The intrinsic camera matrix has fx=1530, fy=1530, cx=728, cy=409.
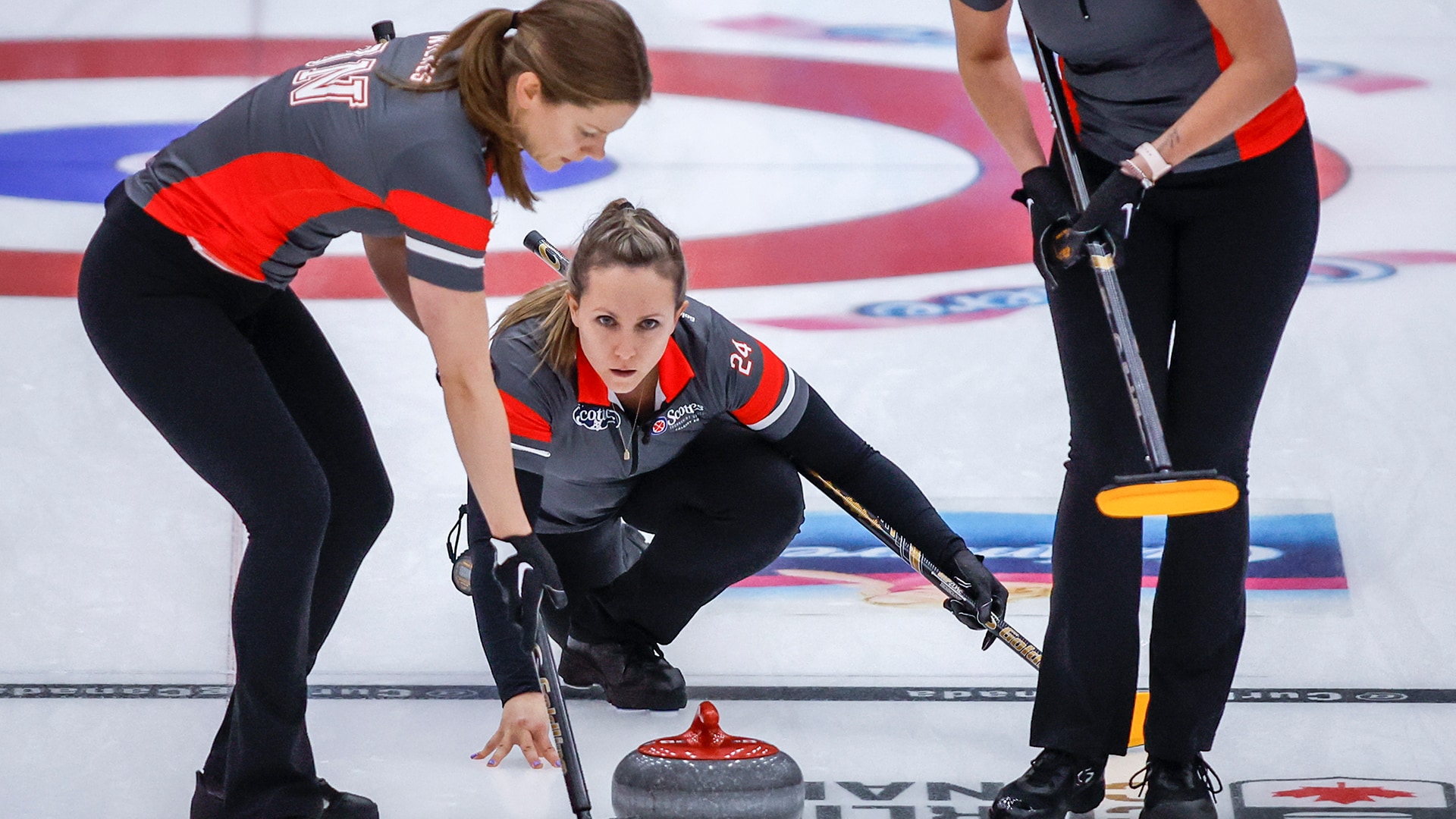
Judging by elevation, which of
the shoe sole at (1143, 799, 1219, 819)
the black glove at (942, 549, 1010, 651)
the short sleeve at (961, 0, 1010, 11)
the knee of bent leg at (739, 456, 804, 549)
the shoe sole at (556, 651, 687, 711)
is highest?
the short sleeve at (961, 0, 1010, 11)

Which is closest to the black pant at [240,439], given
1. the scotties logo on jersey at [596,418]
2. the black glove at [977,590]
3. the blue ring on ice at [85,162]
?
the scotties logo on jersey at [596,418]

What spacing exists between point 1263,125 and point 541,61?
0.93 metres

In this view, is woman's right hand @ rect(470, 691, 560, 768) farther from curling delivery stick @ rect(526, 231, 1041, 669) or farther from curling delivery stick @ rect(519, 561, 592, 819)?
curling delivery stick @ rect(526, 231, 1041, 669)

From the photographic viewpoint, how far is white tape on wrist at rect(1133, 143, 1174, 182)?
6.24 feet

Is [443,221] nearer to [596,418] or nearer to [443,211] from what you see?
[443,211]

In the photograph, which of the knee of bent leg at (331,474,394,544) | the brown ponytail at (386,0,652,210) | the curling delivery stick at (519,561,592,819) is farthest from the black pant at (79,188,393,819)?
the brown ponytail at (386,0,652,210)

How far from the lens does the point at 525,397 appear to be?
2311 mm

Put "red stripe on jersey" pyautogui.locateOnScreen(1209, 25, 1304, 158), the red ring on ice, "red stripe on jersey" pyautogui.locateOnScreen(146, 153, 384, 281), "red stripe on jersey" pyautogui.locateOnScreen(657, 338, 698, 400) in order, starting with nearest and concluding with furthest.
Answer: "red stripe on jersey" pyautogui.locateOnScreen(146, 153, 384, 281) → "red stripe on jersey" pyautogui.locateOnScreen(1209, 25, 1304, 158) → "red stripe on jersey" pyautogui.locateOnScreen(657, 338, 698, 400) → the red ring on ice

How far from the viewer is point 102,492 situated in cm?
305

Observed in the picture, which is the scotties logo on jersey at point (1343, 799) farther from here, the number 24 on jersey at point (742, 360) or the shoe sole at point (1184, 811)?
the number 24 on jersey at point (742, 360)

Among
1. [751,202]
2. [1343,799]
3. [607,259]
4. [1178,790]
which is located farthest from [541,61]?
[751,202]

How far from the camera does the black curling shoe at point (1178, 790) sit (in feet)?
6.51

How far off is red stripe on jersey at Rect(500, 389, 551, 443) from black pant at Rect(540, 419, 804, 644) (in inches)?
15.4

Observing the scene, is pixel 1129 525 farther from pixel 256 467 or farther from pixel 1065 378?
pixel 256 467
